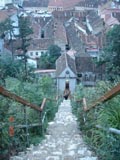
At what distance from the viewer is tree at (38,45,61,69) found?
152 feet

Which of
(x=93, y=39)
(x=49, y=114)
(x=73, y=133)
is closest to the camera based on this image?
(x=73, y=133)

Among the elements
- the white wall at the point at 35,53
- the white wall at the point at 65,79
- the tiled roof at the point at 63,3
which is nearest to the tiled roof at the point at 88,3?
the tiled roof at the point at 63,3

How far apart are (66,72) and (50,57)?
6.10 meters

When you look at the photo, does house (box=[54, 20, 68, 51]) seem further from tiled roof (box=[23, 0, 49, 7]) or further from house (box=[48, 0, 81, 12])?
tiled roof (box=[23, 0, 49, 7])

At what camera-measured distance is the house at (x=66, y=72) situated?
42031 millimetres

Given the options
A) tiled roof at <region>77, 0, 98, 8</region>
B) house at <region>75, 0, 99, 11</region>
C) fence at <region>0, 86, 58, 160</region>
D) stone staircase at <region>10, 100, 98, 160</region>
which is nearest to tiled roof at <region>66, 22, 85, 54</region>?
house at <region>75, 0, 99, 11</region>

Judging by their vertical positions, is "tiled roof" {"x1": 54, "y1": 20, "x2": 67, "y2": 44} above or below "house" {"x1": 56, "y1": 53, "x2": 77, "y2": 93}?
above

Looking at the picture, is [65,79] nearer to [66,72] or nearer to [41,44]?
[66,72]

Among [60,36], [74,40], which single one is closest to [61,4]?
[60,36]

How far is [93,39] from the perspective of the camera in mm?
54469

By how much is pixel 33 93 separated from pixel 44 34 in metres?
48.6

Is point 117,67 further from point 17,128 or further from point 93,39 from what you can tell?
point 17,128

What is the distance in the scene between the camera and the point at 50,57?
47594 mm

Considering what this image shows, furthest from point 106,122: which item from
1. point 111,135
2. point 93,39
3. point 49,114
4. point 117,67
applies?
point 93,39
